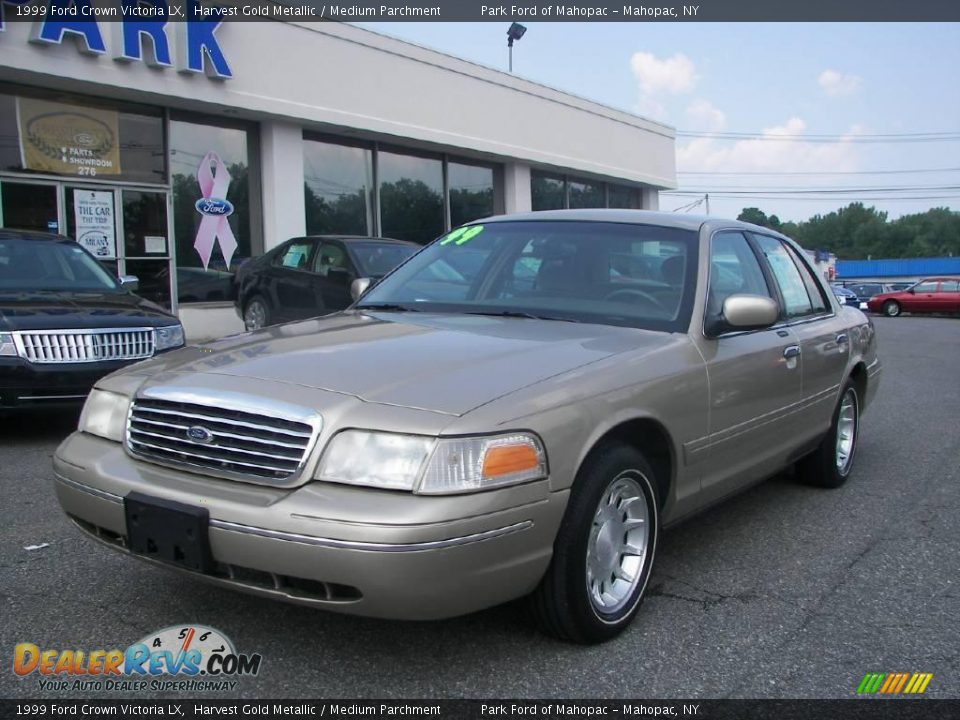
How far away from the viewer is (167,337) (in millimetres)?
6887

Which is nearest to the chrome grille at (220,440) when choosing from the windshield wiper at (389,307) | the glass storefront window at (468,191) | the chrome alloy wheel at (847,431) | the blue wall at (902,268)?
the windshield wiper at (389,307)

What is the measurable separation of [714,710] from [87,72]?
12.1 metres

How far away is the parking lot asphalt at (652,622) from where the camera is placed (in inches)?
111

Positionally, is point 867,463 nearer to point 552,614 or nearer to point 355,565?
point 552,614

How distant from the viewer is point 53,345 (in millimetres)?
6164

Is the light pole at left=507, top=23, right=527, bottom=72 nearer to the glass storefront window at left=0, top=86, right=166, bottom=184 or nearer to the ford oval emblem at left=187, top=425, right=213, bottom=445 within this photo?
the glass storefront window at left=0, top=86, right=166, bottom=184

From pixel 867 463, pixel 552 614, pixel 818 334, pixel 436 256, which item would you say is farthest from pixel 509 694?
pixel 867 463

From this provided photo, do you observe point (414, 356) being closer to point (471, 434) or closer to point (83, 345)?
point (471, 434)

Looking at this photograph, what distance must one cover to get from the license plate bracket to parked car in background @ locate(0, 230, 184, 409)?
3.70m

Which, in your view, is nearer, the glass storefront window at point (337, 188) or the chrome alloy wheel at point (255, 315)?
the chrome alloy wheel at point (255, 315)

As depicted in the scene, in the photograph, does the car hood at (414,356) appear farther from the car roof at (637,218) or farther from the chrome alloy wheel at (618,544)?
the car roof at (637,218)

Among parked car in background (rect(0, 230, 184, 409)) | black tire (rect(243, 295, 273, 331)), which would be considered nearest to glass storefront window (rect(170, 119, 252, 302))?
black tire (rect(243, 295, 273, 331))

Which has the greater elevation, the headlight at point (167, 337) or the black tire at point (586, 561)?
the headlight at point (167, 337)

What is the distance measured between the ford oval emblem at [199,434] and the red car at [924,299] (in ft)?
97.5
